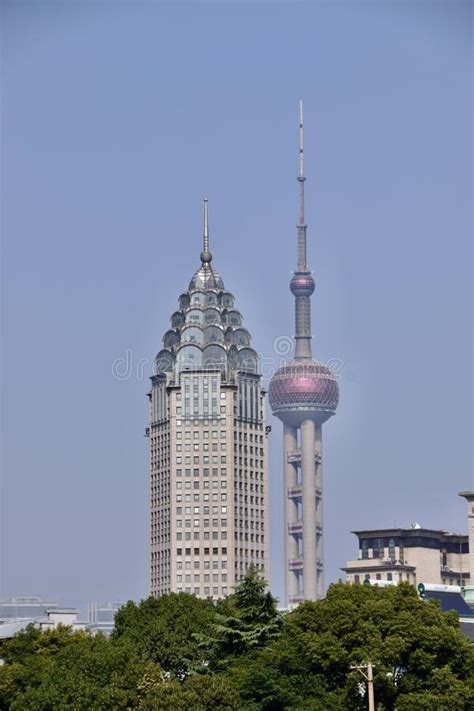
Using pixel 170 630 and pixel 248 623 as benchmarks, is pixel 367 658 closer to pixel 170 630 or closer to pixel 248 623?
pixel 248 623

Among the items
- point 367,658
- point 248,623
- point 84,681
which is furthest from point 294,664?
point 84,681

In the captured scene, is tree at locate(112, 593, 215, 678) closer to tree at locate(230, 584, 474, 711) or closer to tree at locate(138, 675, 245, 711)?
tree at locate(230, 584, 474, 711)

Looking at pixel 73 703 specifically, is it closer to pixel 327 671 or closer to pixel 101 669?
pixel 101 669

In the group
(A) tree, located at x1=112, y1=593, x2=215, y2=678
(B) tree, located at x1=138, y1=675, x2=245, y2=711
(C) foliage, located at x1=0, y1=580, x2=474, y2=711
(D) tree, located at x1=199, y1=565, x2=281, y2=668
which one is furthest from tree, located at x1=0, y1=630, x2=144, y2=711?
(D) tree, located at x1=199, y1=565, x2=281, y2=668

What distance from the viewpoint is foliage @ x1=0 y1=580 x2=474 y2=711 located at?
427ft

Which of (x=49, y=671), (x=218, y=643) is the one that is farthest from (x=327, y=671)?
(x=49, y=671)

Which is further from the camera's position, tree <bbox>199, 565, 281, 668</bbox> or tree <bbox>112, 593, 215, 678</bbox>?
tree <bbox>112, 593, 215, 678</bbox>

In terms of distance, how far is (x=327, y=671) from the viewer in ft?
441

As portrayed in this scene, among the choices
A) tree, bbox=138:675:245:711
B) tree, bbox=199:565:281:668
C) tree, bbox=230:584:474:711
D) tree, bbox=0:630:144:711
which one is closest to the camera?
tree, bbox=138:675:245:711

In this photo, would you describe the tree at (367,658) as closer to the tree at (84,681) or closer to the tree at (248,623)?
the tree at (248,623)

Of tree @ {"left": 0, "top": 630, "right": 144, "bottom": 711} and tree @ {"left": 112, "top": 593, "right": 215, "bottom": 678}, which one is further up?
tree @ {"left": 112, "top": 593, "right": 215, "bottom": 678}

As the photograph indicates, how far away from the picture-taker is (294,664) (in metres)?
133

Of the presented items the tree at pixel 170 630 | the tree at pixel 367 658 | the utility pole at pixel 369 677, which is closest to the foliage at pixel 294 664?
the tree at pixel 367 658

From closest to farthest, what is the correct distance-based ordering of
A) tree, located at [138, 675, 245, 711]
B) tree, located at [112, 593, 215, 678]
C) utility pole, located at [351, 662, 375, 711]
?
utility pole, located at [351, 662, 375, 711] → tree, located at [138, 675, 245, 711] → tree, located at [112, 593, 215, 678]
